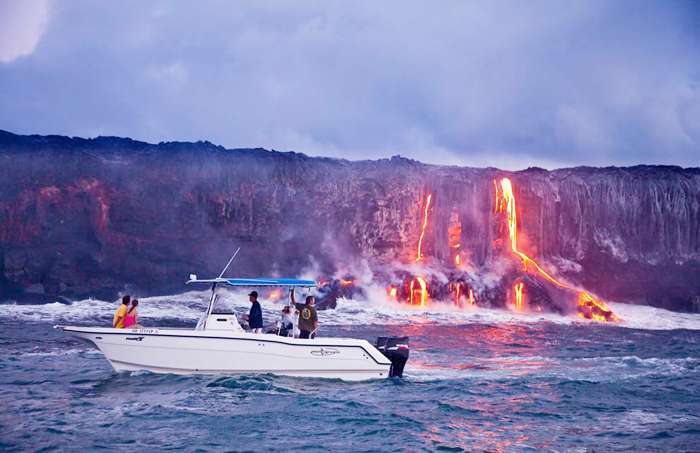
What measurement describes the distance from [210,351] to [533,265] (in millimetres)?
34088

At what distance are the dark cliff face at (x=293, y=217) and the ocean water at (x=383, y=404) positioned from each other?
61.9ft

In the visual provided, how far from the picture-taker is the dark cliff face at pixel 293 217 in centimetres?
4100

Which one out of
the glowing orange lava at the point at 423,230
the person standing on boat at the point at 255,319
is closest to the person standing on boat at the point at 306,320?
the person standing on boat at the point at 255,319

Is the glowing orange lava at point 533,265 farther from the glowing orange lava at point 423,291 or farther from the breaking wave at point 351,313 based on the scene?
the glowing orange lava at point 423,291

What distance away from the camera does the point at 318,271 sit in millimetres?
45000

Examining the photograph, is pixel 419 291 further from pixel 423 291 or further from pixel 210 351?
pixel 210 351

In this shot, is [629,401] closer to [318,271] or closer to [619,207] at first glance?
[318,271]

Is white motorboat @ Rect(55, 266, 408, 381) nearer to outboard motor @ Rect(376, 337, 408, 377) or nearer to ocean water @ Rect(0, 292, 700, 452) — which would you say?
ocean water @ Rect(0, 292, 700, 452)

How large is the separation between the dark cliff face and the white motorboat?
25.2 metres

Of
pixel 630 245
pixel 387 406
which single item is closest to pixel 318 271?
pixel 630 245

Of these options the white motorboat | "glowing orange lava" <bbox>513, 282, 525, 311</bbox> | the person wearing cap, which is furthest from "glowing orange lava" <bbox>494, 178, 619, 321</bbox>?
the person wearing cap

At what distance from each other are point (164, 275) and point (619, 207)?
35.7 m

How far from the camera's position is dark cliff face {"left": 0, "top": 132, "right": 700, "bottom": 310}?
41.0m

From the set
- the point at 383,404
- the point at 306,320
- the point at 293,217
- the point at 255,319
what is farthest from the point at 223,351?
the point at 293,217
